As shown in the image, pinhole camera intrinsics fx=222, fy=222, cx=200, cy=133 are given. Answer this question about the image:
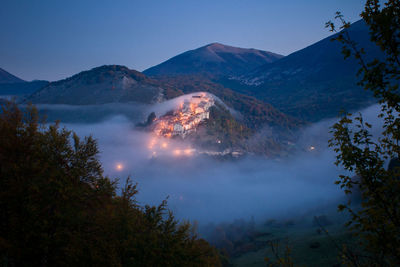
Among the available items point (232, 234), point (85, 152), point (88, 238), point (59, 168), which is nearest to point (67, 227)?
point (88, 238)

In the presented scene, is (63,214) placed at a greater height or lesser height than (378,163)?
lesser

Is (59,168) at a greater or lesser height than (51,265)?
greater

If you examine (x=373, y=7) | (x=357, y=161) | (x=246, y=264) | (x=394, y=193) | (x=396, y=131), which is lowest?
(x=246, y=264)

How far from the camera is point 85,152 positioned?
15.5 meters

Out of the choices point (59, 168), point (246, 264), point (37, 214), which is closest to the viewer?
point (37, 214)

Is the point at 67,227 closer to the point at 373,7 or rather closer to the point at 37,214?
the point at 37,214

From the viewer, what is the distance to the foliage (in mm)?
11453

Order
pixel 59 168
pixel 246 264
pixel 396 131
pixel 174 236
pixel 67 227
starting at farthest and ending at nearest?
pixel 246 264 → pixel 174 236 → pixel 59 168 → pixel 67 227 → pixel 396 131

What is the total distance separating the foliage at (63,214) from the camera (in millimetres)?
11453

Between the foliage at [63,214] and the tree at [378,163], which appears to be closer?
the tree at [378,163]

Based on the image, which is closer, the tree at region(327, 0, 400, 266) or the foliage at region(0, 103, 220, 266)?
the tree at region(327, 0, 400, 266)

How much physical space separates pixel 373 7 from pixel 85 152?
16.8 m

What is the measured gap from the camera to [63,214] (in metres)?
12.5

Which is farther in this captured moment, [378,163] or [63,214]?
[63,214]
